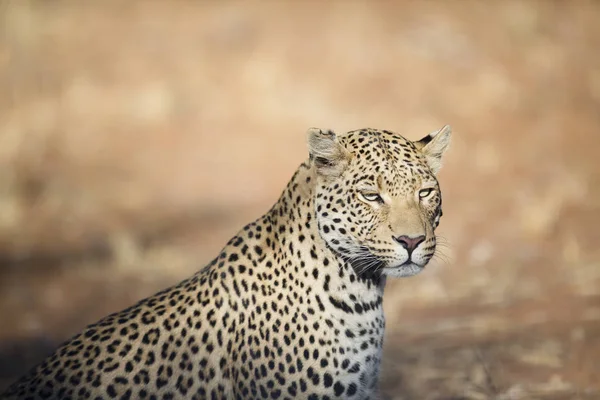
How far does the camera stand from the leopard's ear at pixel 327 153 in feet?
23.1

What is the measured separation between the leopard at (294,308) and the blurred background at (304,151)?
3.17 metres

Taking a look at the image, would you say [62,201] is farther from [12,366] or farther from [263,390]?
[263,390]

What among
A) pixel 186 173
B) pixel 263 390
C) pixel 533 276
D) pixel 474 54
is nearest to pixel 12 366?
pixel 263 390

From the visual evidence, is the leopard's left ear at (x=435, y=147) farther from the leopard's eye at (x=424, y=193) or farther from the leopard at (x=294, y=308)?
the leopard's eye at (x=424, y=193)

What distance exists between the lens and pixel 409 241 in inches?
270

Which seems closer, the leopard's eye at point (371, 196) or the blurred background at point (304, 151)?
the leopard's eye at point (371, 196)

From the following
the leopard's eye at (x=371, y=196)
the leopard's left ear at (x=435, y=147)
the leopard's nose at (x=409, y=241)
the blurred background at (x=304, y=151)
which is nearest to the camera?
the leopard's nose at (x=409, y=241)

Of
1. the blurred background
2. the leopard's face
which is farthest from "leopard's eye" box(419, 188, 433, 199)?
the blurred background

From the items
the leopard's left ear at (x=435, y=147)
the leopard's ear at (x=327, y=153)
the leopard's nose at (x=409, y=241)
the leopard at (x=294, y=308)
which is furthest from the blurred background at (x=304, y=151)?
the leopard's ear at (x=327, y=153)

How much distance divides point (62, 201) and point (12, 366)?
6.64 meters

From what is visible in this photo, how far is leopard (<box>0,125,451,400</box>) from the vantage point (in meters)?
6.86

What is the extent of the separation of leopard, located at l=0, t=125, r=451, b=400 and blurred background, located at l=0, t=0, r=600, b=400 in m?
3.17

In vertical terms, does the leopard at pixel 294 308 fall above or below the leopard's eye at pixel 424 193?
below

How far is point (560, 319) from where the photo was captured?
482 inches
